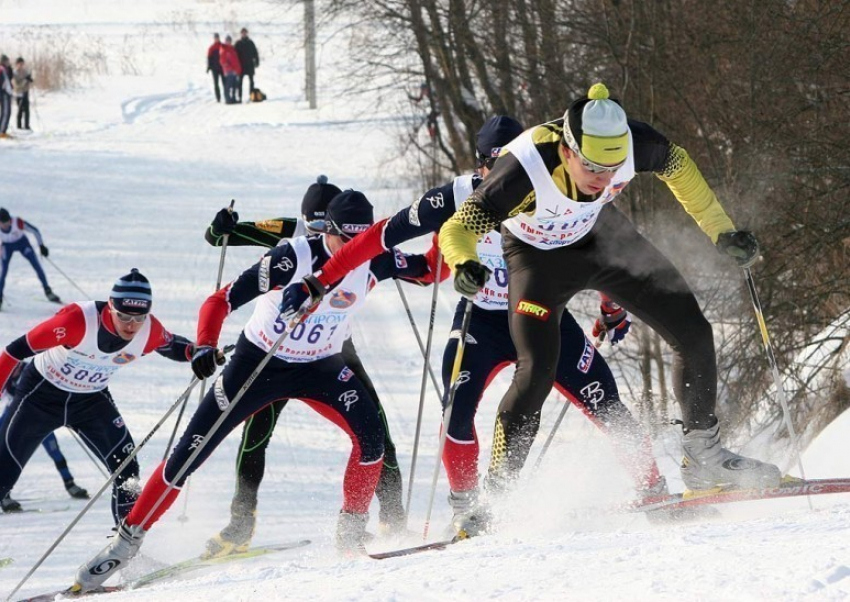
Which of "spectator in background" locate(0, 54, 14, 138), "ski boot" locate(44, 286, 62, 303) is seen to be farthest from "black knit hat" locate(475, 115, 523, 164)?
"spectator in background" locate(0, 54, 14, 138)

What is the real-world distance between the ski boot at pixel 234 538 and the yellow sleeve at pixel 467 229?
2.46 metres

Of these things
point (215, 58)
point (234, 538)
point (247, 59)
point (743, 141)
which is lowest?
point (234, 538)

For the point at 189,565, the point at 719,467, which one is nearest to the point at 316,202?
the point at 189,565

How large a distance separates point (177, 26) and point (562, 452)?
3530 centimetres

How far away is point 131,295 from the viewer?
6.27 metres

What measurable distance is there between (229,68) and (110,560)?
23.5 m

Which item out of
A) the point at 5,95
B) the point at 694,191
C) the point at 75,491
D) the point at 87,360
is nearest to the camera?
the point at 694,191

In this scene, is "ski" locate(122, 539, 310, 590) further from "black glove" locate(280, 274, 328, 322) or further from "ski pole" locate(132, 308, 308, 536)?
"black glove" locate(280, 274, 328, 322)

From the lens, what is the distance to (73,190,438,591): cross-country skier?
5.39m

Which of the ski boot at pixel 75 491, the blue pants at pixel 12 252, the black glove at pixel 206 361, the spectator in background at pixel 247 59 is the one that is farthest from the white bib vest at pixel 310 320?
the spectator in background at pixel 247 59

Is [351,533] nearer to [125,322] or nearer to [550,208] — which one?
[125,322]

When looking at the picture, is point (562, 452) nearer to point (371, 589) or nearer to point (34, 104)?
point (371, 589)

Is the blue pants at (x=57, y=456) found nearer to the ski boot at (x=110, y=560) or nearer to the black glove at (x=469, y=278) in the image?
the ski boot at (x=110, y=560)

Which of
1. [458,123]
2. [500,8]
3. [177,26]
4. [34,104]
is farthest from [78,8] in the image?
[500,8]
